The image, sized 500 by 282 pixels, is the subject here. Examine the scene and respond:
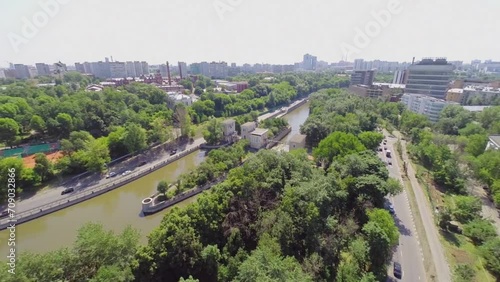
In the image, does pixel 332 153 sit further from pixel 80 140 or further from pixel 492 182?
pixel 80 140

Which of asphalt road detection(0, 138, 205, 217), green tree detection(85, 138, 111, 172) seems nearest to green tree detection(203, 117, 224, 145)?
asphalt road detection(0, 138, 205, 217)

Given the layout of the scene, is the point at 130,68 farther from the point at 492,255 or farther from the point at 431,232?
the point at 492,255

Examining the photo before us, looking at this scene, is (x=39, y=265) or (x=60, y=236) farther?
(x=60, y=236)

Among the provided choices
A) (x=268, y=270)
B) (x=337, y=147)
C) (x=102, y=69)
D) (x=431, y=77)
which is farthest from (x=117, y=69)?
(x=268, y=270)

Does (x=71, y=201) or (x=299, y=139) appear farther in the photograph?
(x=299, y=139)

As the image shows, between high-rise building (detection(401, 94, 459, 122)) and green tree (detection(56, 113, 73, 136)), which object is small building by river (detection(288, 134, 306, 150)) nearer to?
high-rise building (detection(401, 94, 459, 122))

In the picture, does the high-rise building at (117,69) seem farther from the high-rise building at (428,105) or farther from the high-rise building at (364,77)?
the high-rise building at (428,105)

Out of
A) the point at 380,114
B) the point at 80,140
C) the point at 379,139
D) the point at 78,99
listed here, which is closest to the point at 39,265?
the point at 80,140
